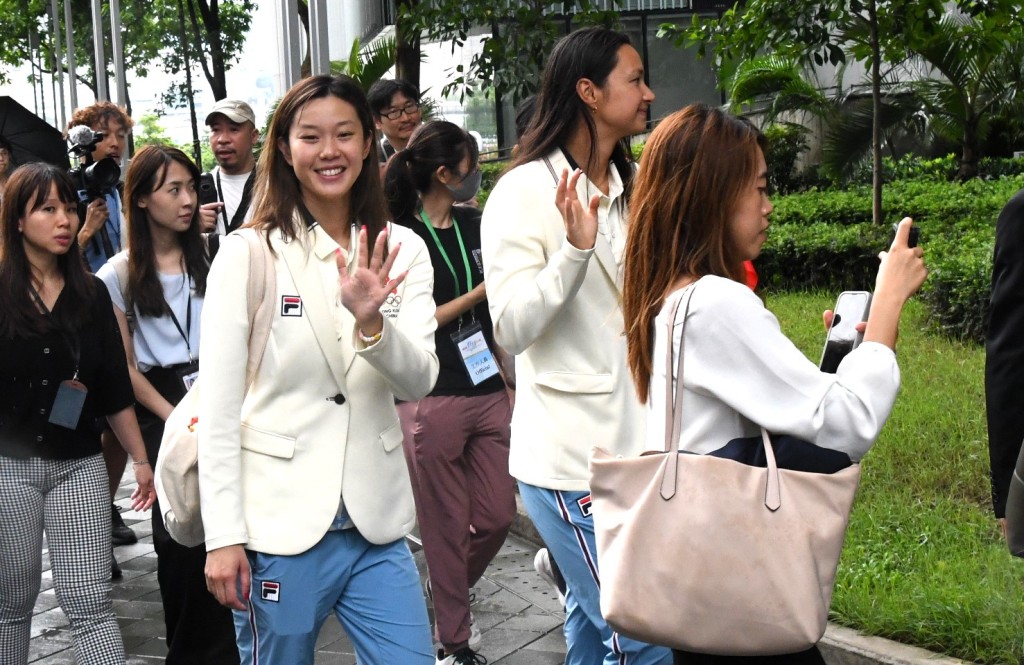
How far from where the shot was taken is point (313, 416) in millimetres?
3121

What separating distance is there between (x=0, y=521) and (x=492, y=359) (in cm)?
182

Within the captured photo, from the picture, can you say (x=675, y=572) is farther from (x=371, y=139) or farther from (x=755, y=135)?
(x=371, y=139)

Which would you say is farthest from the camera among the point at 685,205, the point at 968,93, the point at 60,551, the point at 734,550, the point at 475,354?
the point at 968,93

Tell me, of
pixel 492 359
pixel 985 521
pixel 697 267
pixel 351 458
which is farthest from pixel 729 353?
pixel 985 521

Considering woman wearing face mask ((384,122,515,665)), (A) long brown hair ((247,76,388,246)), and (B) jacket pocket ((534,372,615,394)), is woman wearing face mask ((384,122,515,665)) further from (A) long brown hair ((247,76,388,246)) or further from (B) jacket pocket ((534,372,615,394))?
(A) long brown hair ((247,76,388,246))

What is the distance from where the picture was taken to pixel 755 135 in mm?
2799

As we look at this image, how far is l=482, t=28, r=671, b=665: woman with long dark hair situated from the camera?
344 centimetres

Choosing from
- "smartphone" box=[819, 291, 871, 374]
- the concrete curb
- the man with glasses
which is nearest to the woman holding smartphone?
"smartphone" box=[819, 291, 871, 374]

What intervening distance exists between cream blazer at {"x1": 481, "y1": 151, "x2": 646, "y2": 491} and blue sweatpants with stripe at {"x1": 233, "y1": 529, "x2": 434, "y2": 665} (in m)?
0.52

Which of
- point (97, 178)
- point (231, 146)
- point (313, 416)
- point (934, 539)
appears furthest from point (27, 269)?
point (934, 539)

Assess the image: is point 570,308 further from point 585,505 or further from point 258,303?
point 258,303

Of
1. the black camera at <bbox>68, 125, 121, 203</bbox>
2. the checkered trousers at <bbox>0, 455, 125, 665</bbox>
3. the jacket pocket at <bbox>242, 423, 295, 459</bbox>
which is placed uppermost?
the black camera at <bbox>68, 125, 121, 203</bbox>

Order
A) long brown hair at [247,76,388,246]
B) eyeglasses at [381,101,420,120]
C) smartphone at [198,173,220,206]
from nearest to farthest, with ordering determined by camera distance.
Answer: long brown hair at [247,76,388,246] < smartphone at [198,173,220,206] < eyeglasses at [381,101,420,120]

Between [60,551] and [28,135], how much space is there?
6.52 meters
